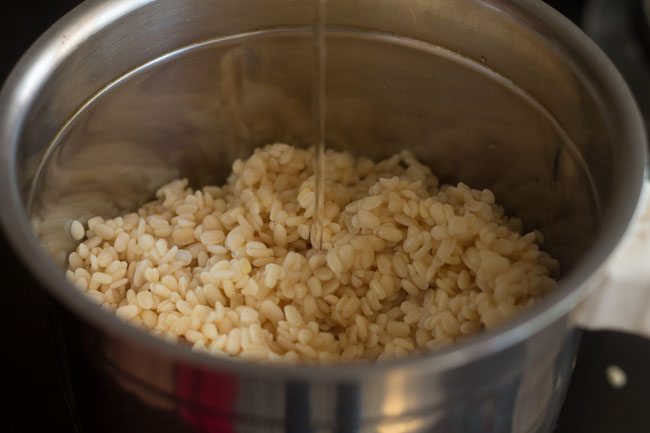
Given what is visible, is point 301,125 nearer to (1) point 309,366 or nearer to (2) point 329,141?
(2) point 329,141

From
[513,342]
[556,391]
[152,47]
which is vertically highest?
[152,47]

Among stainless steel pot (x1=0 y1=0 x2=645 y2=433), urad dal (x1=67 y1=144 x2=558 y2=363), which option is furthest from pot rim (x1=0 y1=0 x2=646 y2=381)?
urad dal (x1=67 y1=144 x2=558 y2=363)

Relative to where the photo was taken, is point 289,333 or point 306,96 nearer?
point 289,333

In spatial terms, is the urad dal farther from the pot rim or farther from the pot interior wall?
the pot rim

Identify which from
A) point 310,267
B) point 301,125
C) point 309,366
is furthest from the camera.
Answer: point 301,125

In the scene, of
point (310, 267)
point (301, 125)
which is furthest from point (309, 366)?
point (301, 125)

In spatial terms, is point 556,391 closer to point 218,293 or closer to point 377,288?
point 377,288

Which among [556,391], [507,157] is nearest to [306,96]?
[507,157]
